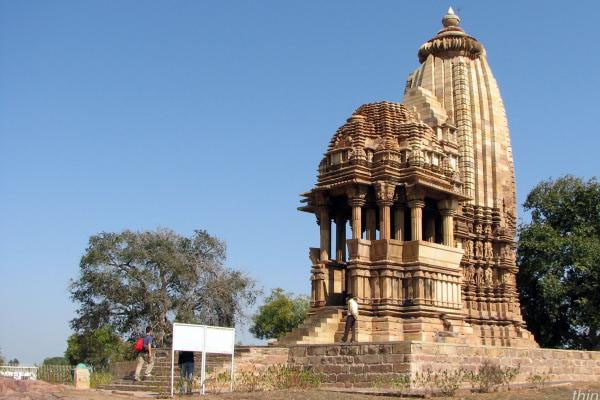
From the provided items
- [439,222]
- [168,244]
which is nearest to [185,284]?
[168,244]

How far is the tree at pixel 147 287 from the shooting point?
1550 inches

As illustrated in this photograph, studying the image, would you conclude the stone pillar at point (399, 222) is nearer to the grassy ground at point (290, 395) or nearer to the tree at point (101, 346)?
the grassy ground at point (290, 395)

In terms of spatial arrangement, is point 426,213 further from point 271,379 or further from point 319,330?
point 271,379

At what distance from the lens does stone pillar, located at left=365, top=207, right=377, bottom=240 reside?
2717cm

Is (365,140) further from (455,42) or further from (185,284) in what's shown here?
(185,284)

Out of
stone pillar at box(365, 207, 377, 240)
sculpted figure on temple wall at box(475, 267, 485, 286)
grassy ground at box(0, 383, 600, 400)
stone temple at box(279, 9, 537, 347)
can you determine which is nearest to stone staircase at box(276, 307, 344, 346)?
stone temple at box(279, 9, 537, 347)

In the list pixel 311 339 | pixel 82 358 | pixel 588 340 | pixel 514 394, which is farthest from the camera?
pixel 82 358

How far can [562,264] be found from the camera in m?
36.5

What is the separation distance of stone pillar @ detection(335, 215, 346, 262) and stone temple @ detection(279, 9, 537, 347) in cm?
5

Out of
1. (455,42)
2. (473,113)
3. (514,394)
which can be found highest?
(455,42)

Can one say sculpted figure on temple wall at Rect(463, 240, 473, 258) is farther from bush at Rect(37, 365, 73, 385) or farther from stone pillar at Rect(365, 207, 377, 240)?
bush at Rect(37, 365, 73, 385)

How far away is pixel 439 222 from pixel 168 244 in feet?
54.8

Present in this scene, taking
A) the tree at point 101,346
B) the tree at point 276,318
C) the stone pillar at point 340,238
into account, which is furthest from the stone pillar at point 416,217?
the tree at point 276,318

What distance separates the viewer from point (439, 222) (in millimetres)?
29234
